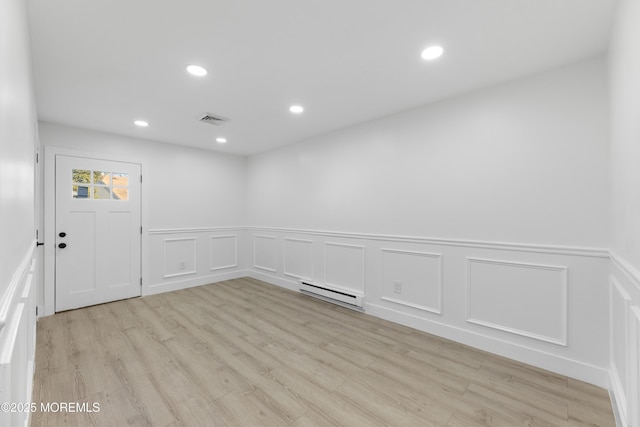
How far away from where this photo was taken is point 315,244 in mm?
4219

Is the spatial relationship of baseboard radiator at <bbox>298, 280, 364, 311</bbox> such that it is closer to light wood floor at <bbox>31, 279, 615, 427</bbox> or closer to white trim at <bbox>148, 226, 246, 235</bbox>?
light wood floor at <bbox>31, 279, 615, 427</bbox>

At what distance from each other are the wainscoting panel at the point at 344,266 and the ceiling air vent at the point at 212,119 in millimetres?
2144

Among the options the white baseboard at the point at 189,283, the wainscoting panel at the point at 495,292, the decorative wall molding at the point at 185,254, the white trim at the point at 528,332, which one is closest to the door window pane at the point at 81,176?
the decorative wall molding at the point at 185,254

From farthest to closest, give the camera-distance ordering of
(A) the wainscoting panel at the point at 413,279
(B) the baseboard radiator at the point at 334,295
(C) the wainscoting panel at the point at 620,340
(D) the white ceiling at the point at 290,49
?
(B) the baseboard radiator at the point at 334,295, (A) the wainscoting panel at the point at 413,279, (D) the white ceiling at the point at 290,49, (C) the wainscoting panel at the point at 620,340

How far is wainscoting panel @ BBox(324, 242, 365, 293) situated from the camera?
3.62 meters

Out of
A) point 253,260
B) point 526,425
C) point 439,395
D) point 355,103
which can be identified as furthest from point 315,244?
point 526,425

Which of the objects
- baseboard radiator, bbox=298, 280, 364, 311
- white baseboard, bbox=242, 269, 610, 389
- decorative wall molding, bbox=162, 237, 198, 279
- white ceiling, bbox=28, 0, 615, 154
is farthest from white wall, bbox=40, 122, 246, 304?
white baseboard, bbox=242, 269, 610, 389

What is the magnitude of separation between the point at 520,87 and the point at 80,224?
5241 millimetres

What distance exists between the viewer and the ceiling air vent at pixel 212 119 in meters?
3.30

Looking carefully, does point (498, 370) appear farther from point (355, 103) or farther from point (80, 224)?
point (80, 224)

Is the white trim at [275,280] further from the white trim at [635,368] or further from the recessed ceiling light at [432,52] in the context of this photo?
the white trim at [635,368]

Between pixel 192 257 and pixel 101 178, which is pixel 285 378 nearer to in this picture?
pixel 192 257

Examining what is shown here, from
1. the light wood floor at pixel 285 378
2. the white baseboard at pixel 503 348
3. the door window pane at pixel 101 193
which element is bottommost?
the light wood floor at pixel 285 378

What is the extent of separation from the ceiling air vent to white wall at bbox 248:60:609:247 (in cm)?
144
